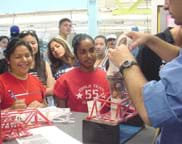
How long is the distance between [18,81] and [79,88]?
0.39 m

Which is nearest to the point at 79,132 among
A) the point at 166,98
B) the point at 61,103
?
the point at 166,98

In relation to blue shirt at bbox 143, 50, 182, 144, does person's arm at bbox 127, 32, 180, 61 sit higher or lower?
higher

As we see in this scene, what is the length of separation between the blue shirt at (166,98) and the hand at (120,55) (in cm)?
12

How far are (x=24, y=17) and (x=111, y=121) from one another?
156 inches

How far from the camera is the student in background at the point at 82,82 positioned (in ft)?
5.72

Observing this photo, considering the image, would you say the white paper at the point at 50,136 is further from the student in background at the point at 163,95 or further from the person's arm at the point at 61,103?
the person's arm at the point at 61,103

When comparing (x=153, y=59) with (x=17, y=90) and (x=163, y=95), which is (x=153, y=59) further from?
(x=17, y=90)

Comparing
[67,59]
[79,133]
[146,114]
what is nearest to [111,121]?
[79,133]

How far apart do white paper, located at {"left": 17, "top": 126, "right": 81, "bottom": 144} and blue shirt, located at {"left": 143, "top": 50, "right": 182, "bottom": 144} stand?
39cm

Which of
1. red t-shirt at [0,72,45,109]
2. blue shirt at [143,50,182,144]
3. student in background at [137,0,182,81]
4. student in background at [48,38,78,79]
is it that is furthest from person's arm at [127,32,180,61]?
student in background at [48,38,78,79]

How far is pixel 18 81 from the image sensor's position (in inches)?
72.7

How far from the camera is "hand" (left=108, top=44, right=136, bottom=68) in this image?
33.2 inches

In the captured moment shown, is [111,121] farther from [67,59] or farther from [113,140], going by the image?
[67,59]

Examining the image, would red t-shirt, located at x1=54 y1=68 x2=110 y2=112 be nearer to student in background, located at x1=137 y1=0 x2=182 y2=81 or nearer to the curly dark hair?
student in background, located at x1=137 y1=0 x2=182 y2=81
